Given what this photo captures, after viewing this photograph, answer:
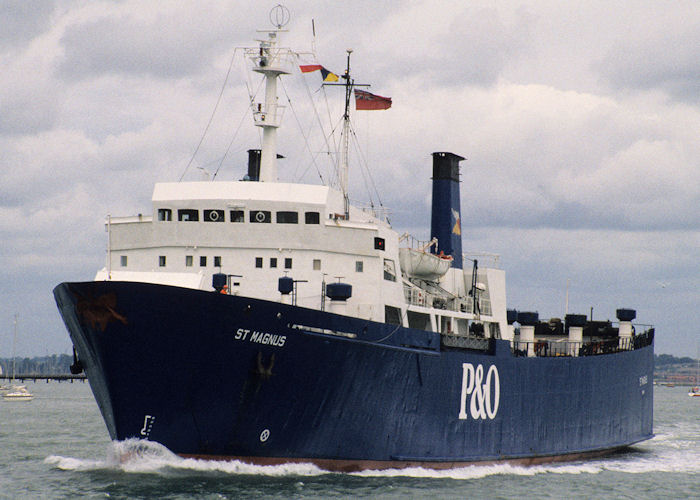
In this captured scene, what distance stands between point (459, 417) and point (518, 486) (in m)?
2.52

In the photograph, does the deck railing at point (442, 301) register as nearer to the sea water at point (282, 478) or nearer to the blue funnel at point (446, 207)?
the blue funnel at point (446, 207)

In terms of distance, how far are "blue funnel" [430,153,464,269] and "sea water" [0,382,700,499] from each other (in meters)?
9.83

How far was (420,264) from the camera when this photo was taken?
31.9m

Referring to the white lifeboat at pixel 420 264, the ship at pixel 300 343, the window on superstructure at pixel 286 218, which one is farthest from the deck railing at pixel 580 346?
the window on superstructure at pixel 286 218

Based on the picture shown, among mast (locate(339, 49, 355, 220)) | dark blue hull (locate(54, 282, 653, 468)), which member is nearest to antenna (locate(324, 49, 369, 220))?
mast (locate(339, 49, 355, 220))

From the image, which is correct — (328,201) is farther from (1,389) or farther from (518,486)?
(1,389)

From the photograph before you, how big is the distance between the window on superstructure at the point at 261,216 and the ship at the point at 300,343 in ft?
0.19

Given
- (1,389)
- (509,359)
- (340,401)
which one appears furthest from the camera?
(1,389)

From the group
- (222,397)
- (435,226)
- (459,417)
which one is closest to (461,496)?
(459,417)

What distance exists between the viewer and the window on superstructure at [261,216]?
26.5 metres

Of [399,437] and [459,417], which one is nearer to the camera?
[399,437]

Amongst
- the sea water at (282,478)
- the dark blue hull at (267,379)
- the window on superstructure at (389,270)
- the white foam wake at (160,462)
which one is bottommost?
the sea water at (282,478)

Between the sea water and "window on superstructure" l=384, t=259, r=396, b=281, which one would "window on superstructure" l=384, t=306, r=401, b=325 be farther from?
the sea water

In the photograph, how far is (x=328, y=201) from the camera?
2731cm
